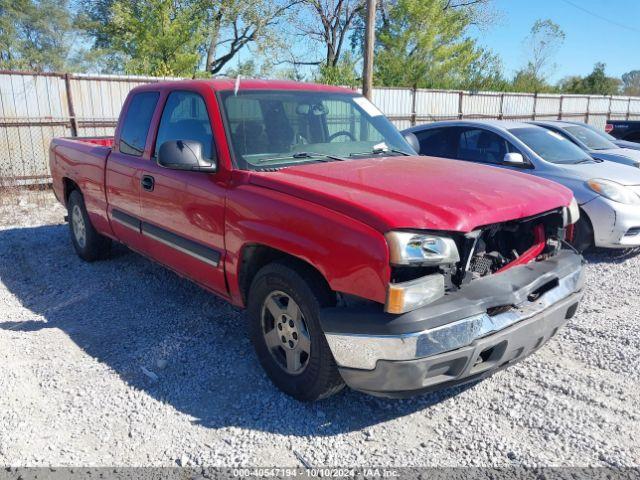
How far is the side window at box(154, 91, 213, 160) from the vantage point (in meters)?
3.88

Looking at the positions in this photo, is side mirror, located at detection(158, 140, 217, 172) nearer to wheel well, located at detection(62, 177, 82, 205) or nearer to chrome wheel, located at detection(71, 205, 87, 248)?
chrome wheel, located at detection(71, 205, 87, 248)

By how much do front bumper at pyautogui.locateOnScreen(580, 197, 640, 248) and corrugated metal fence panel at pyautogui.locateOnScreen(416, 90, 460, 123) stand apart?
11.6m

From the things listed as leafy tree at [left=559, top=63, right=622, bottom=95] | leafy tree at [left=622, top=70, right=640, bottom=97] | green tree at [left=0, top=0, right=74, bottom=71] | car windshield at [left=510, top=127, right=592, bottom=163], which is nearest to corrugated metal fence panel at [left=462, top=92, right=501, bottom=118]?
car windshield at [left=510, top=127, right=592, bottom=163]

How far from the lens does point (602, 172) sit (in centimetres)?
643

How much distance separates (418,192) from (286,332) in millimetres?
1149

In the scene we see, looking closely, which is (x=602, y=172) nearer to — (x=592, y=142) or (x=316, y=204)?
(x=592, y=142)

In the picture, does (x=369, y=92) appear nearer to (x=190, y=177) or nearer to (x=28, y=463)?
(x=190, y=177)

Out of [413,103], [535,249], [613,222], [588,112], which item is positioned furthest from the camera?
[588,112]

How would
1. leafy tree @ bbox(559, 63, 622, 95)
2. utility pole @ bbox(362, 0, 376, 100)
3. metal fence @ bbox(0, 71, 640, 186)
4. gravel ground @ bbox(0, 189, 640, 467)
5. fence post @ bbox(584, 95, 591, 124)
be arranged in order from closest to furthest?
gravel ground @ bbox(0, 189, 640, 467) < metal fence @ bbox(0, 71, 640, 186) < utility pole @ bbox(362, 0, 376, 100) < fence post @ bbox(584, 95, 591, 124) < leafy tree @ bbox(559, 63, 622, 95)

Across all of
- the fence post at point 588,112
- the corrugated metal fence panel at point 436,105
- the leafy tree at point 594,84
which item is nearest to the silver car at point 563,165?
the corrugated metal fence panel at point 436,105

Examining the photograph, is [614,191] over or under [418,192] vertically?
under

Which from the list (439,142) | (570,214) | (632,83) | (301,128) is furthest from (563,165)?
(632,83)

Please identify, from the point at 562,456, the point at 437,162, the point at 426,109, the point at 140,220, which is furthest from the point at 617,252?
the point at 426,109

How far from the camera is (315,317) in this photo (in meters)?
2.94
